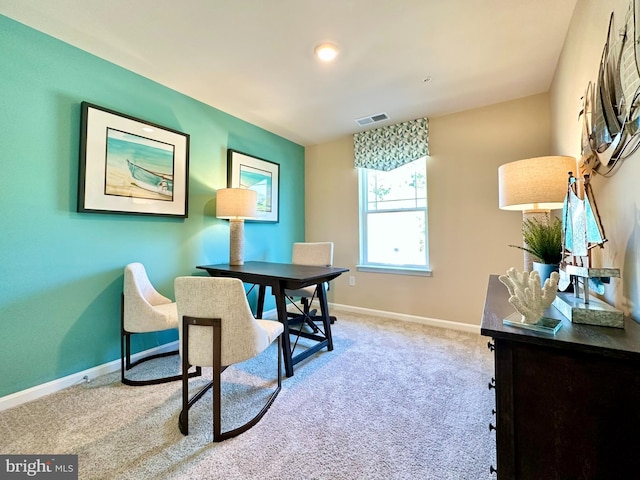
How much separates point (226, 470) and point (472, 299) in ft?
9.21

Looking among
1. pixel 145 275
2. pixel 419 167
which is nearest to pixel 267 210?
pixel 145 275

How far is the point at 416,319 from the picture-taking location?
3.39 meters

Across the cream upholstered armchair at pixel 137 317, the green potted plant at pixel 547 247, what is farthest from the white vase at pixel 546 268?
the cream upholstered armchair at pixel 137 317

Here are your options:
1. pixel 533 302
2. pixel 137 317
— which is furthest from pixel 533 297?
pixel 137 317

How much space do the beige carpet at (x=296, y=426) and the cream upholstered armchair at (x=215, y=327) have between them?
0.17 m

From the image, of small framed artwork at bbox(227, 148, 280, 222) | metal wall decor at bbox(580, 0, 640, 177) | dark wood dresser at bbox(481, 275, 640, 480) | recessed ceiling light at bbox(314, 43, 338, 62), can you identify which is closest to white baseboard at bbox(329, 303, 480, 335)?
small framed artwork at bbox(227, 148, 280, 222)

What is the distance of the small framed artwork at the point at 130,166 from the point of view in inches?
82.4

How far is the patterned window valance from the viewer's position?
10.9ft

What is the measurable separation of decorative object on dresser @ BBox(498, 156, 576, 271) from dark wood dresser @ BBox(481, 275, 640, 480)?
0.96 metres

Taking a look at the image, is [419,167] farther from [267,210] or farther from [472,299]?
[267,210]

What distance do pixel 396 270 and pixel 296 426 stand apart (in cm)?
235

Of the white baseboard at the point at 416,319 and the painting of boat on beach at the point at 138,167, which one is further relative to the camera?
the white baseboard at the point at 416,319

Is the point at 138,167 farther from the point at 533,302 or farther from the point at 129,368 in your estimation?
the point at 533,302

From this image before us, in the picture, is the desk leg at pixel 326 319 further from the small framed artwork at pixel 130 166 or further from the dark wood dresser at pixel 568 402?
the dark wood dresser at pixel 568 402
